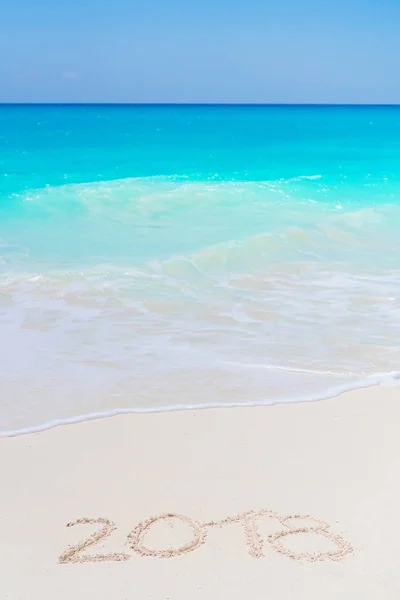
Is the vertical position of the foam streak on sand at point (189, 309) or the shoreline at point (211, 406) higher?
the foam streak on sand at point (189, 309)

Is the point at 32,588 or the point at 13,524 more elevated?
the point at 13,524

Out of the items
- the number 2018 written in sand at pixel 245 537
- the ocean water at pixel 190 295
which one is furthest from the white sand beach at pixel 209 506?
the ocean water at pixel 190 295

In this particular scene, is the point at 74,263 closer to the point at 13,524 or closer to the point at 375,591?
the point at 13,524

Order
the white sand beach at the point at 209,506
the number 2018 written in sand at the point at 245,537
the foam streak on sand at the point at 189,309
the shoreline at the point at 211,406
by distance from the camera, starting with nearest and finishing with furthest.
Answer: the white sand beach at the point at 209,506 → the number 2018 written in sand at the point at 245,537 → the shoreline at the point at 211,406 → the foam streak on sand at the point at 189,309

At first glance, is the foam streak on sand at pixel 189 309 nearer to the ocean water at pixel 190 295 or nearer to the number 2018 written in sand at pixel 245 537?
the ocean water at pixel 190 295

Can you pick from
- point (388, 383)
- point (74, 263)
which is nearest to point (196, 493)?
point (388, 383)

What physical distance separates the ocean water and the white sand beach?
1.50 ft

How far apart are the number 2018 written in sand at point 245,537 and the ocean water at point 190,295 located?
144cm

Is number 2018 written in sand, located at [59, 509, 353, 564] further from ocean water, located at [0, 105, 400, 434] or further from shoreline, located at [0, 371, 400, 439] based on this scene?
ocean water, located at [0, 105, 400, 434]

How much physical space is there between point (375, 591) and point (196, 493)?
1256 millimetres

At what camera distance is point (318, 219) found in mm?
13875

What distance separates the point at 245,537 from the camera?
Result: 145 inches

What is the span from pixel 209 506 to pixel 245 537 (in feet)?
1.19

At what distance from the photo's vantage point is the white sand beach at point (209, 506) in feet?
11.1
